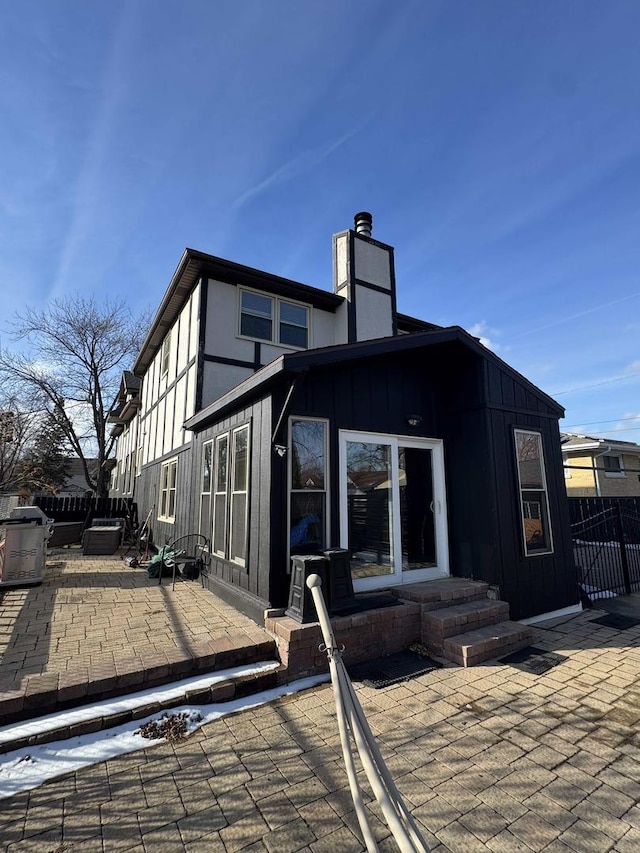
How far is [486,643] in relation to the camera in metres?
3.97

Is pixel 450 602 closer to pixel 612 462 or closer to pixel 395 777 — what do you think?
pixel 395 777

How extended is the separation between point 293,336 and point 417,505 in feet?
16.1

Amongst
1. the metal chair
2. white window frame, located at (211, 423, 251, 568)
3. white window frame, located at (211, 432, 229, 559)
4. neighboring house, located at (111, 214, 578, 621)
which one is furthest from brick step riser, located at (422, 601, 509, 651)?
the metal chair

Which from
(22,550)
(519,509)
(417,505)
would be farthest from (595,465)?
(22,550)

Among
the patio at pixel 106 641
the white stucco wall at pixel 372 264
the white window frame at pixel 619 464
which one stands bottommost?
the patio at pixel 106 641

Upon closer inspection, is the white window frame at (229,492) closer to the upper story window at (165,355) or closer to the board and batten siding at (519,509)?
the board and batten siding at (519,509)

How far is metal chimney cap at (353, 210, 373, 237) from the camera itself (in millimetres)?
10383

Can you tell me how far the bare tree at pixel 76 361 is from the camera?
61.5ft

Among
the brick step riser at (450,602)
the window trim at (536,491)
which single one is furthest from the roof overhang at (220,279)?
the brick step riser at (450,602)

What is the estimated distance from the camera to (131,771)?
237 centimetres

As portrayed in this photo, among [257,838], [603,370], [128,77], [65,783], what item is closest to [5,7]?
[128,77]

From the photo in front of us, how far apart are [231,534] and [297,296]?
18.8ft

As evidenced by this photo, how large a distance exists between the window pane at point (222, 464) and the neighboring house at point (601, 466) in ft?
49.3

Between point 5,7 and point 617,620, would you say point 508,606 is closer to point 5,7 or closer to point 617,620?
point 617,620
